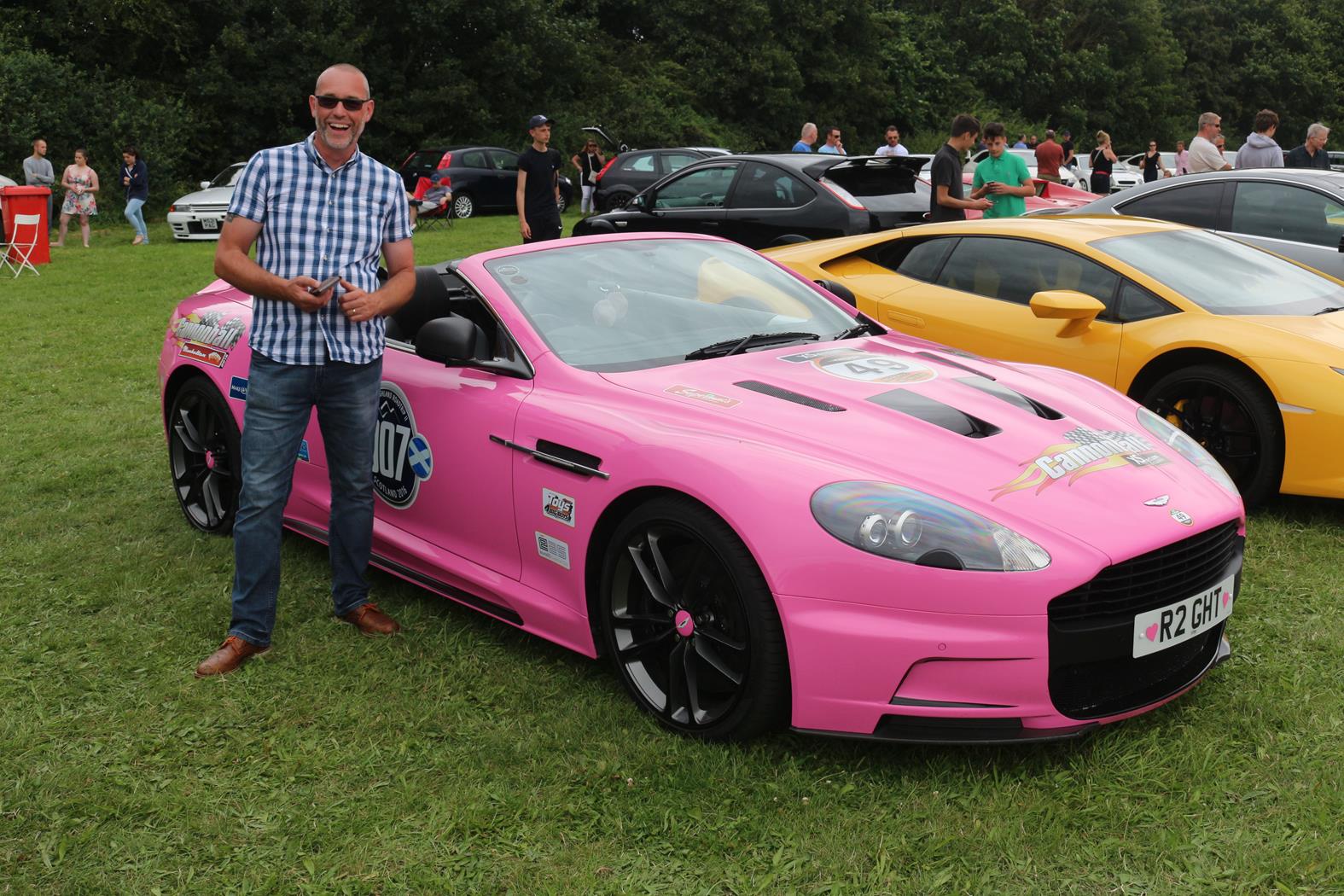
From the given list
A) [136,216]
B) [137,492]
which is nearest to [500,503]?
[137,492]

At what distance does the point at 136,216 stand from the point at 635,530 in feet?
62.3

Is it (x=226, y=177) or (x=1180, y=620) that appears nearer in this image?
(x=1180, y=620)

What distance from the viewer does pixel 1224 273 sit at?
5871 millimetres

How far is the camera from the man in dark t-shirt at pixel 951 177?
29.8 feet

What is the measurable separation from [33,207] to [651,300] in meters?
14.0

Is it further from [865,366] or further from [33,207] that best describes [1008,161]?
[33,207]

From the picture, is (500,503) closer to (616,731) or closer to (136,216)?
(616,731)

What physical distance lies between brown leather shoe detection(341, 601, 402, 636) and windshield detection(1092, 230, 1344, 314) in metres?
3.70

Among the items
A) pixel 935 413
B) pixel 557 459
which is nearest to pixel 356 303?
pixel 557 459

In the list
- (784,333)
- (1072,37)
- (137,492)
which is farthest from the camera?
(1072,37)

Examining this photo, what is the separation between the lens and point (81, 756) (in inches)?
135

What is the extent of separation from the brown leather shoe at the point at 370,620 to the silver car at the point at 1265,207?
510cm

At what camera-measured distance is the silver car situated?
7.78 meters

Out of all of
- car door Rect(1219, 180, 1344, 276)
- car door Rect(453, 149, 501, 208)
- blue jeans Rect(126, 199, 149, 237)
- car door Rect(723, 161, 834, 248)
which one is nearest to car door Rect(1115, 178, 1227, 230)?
car door Rect(1219, 180, 1344, 276)
